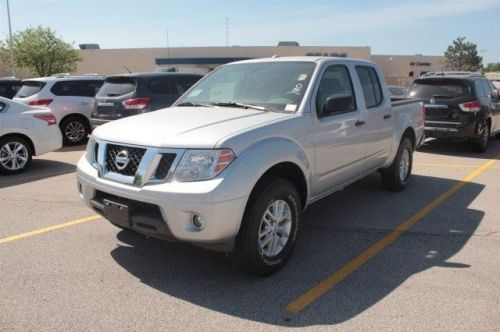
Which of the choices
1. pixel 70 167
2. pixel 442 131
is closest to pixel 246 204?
pixel 70 167

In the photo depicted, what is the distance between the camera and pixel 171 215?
A: 3.53 metres

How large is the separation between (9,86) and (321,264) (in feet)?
39.3

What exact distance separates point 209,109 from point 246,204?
54.9 inches

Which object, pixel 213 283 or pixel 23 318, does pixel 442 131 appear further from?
pixel 23 318

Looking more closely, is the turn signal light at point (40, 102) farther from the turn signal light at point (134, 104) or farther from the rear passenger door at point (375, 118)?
the rear passenger door at point (375, 118)

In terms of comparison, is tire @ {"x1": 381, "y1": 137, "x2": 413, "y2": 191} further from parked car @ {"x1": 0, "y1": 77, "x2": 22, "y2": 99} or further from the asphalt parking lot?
parked car @ {"x1": 0, "y1": 77, "x2": 22, "y2": 99}

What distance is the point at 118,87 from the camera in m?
10.6

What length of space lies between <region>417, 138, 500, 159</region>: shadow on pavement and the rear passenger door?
512 centimetres

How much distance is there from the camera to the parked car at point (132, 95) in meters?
10.3

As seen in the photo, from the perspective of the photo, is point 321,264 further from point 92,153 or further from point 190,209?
point 92,153

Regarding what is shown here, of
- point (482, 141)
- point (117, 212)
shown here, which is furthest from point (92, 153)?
point (482, 141)

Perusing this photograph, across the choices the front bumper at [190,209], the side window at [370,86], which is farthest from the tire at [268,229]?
the side window at [370,86]

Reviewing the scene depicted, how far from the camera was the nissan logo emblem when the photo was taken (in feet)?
12.6

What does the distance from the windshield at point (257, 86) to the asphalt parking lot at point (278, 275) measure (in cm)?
147
